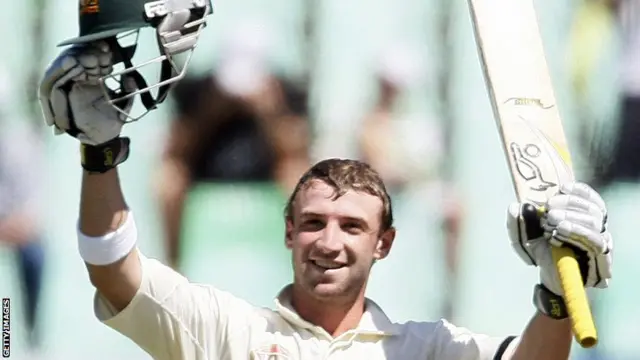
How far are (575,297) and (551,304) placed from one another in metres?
0.13

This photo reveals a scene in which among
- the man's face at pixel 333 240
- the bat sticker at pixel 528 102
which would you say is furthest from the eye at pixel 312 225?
the bat sticker at pixel 528 102

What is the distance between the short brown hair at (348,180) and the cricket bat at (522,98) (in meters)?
0.26

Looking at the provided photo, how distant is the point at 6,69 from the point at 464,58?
3.80 feet

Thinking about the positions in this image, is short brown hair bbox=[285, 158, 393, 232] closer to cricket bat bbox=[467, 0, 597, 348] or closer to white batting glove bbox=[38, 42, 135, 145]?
cricket bat bbox=[467, 0, 597, 348]

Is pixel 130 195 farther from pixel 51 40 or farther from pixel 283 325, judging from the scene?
pixel 283 325

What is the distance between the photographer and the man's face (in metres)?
3.11

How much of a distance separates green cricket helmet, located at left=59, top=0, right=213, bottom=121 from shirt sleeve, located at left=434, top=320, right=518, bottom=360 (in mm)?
729

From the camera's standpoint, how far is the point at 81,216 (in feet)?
9.72

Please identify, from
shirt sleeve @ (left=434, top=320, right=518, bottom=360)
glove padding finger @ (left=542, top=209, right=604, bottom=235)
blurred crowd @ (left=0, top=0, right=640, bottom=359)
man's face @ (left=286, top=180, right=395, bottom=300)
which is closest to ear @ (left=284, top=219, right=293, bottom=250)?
man's face @ (left=286, top=180, right=395, bottom=300)

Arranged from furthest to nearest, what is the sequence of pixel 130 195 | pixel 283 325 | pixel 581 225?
pixel 130 195 → pixel 283 325 → pixel 581 225

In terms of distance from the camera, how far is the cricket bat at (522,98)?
3.10 meters

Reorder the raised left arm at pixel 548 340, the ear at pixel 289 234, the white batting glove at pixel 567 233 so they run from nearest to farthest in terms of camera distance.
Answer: the white batting glove at pixel 567 233, the raised left arm at pixel 548 340, the ear at pixel 289 234

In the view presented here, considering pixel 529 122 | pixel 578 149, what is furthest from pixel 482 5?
pixel 578 149

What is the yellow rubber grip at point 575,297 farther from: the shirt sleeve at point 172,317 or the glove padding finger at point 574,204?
the shirt sleeve at point 172,317
